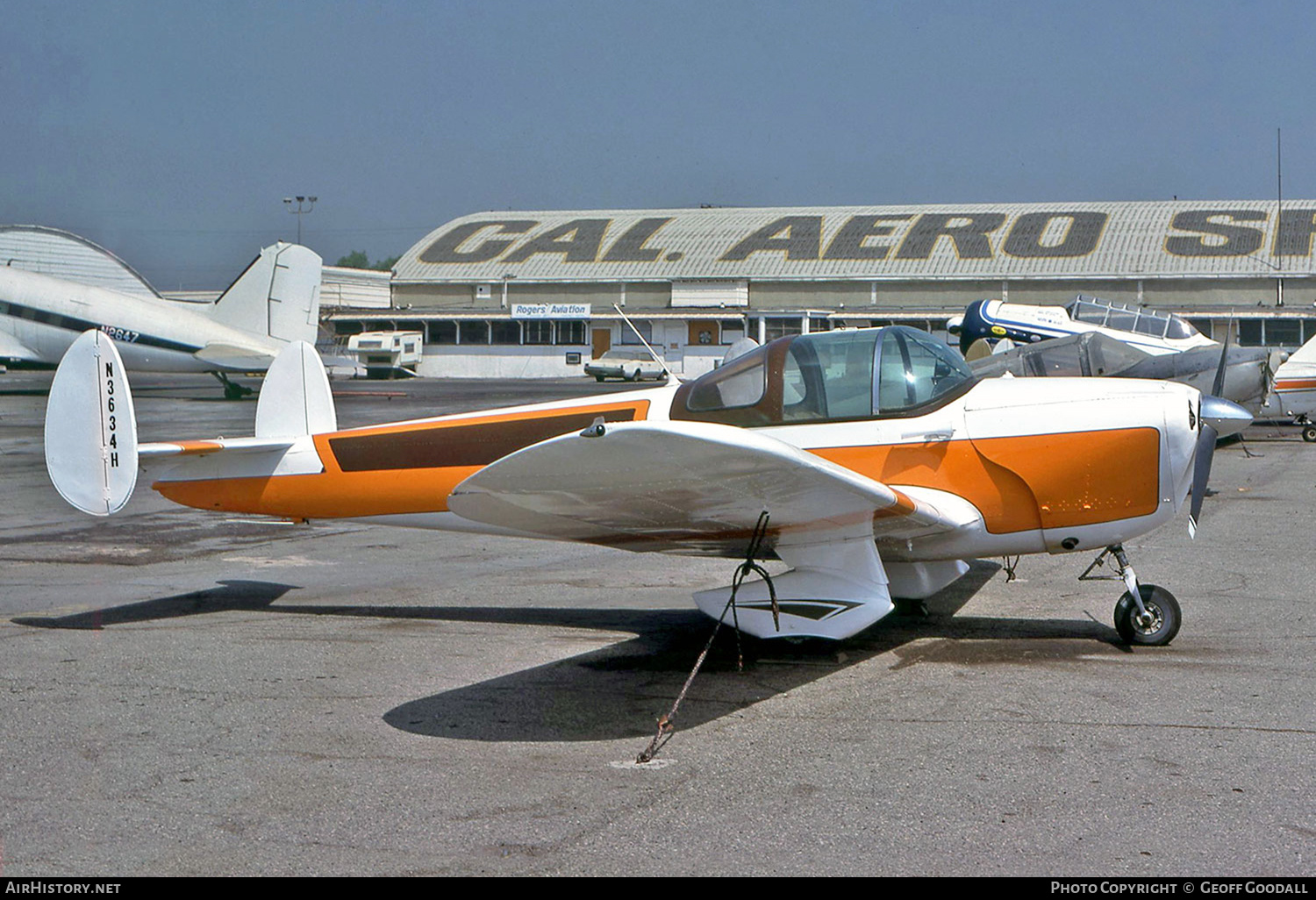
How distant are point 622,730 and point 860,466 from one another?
225cm

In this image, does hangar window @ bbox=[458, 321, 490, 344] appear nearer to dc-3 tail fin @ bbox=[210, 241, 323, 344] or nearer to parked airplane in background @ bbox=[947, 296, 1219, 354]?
dc-3 tail fin @ bbox=[210, 241, 323, 344]

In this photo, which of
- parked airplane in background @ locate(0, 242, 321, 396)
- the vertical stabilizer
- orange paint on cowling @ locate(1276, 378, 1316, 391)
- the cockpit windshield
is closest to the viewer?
the vertical stabilizer

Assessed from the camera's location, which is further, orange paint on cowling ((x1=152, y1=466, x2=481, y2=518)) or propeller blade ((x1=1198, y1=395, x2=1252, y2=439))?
propeller blade ((x1=1198, y1=395, x2=1252, y2=439))

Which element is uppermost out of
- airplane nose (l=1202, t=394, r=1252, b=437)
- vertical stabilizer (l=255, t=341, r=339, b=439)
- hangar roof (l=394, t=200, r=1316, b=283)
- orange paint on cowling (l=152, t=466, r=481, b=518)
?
hangar roof (l=394, t=200, r=1316, b=283)

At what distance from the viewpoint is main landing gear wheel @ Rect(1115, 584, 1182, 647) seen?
671 centimetres

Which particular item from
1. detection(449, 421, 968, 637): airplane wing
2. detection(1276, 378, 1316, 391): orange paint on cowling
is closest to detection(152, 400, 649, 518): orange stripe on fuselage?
detection(449, 421, 968, 637): airplane wing

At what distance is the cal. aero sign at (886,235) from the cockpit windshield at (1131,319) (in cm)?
3813

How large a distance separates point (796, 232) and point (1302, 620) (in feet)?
209

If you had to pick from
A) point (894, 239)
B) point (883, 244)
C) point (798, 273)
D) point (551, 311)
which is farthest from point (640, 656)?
point (894, 239)

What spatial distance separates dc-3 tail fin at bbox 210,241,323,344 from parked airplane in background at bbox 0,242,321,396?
26 mm

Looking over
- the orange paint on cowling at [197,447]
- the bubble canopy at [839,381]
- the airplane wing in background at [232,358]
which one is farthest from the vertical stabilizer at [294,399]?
the airplane wing in background at [232,358]

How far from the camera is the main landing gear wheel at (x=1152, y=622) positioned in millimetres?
6711
